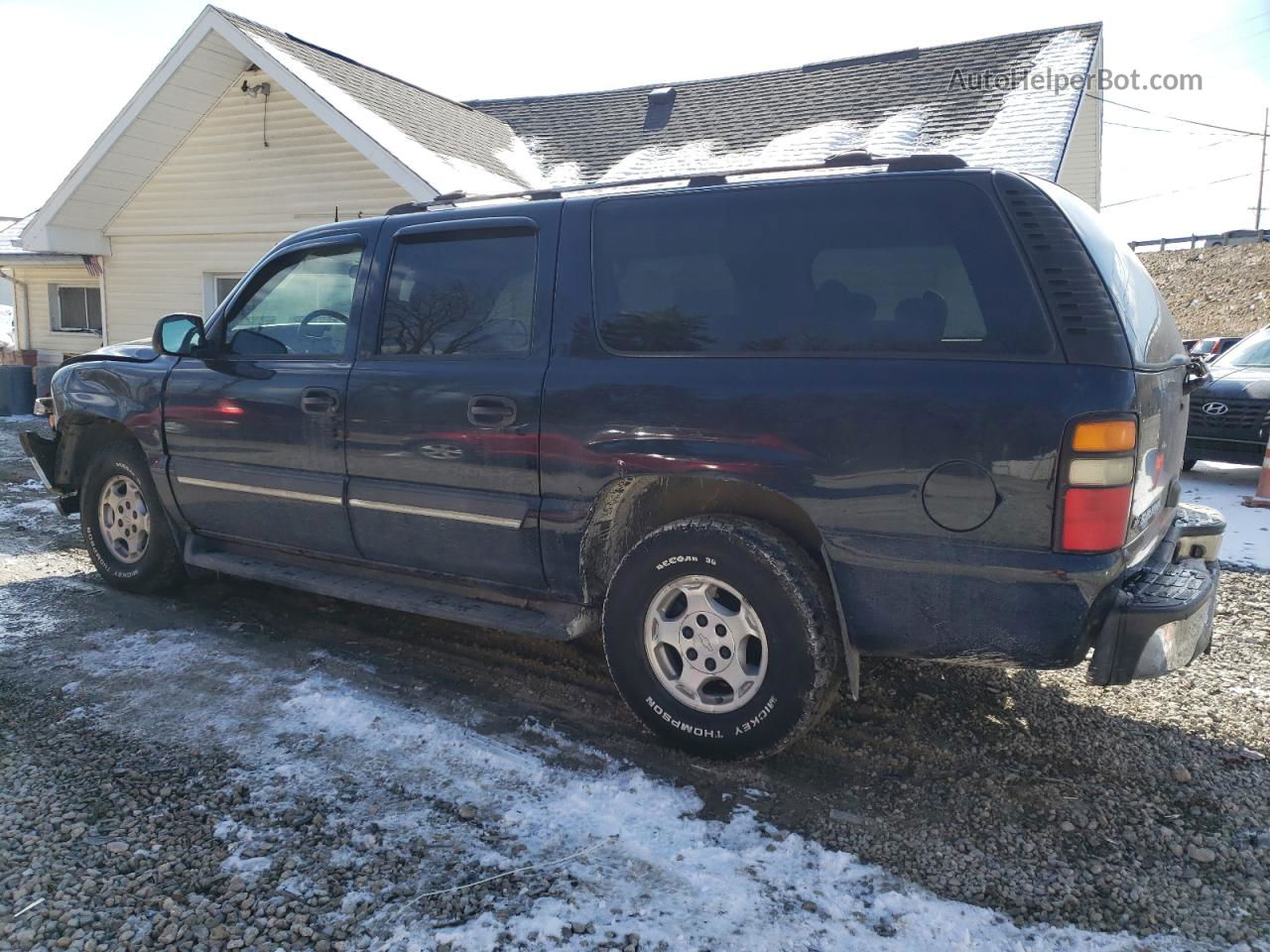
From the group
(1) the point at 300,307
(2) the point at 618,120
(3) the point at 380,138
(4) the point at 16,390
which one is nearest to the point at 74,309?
(4) the point at 16,390

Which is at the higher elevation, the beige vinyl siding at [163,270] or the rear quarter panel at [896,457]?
the beige vinyl siding at [163,270]

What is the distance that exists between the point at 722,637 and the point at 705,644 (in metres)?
0.07

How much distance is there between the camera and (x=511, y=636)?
4.51m

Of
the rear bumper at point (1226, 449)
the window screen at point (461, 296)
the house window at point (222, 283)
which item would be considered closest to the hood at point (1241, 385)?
the rear bumper at point (1226, 449)

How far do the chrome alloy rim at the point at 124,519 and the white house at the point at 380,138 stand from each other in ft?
19.0

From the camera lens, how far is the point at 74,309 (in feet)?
55.0

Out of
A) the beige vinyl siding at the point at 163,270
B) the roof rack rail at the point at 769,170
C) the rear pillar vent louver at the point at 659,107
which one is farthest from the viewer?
the rear pillar vent louver at the point at 659,107

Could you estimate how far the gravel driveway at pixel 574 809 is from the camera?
2.36 meters

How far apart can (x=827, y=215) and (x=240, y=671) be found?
3.18 meters

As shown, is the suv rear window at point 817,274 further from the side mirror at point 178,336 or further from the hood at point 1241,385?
the hood at point 1241,385

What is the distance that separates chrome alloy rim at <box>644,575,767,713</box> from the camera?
3.11 meters


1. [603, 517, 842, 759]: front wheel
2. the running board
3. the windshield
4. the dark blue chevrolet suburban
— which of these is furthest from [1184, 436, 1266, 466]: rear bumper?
the running board

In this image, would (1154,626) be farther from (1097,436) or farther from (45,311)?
(45,311)

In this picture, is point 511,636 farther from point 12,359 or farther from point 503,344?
point 12,359
